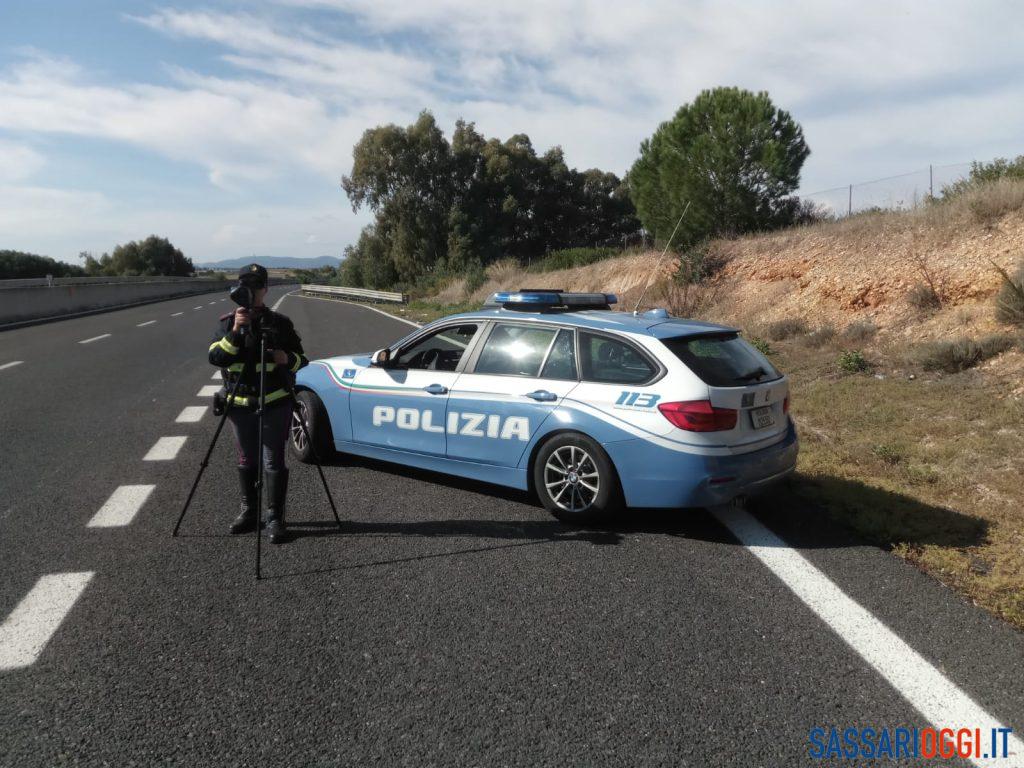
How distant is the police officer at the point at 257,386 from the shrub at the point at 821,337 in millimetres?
9803

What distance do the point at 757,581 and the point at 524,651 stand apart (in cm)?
156

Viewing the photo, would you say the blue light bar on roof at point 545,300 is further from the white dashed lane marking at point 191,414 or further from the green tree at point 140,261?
the green tree at point 140,261

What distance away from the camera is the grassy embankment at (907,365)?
17.7ft

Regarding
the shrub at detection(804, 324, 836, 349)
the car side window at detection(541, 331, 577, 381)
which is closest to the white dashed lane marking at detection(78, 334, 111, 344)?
the shrub at detection(804, 324, 836, 349)

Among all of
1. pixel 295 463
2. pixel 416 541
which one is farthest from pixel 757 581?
pixel 295 463

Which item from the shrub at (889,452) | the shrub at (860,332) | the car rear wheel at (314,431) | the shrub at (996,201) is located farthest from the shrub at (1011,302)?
the car rear wheel at (314,431)

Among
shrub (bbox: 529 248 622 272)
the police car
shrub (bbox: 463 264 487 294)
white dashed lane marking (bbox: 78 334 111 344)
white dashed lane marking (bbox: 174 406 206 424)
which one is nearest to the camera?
the police car

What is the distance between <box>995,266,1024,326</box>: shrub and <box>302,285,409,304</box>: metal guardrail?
3465cm

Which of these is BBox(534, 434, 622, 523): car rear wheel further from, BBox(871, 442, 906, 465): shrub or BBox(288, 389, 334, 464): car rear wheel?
BBox(871, 442, 906, 465): shrub

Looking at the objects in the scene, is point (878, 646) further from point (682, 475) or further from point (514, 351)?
point (514, 351)

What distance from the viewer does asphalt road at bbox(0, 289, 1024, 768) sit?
2.99m

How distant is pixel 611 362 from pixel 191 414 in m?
5.95

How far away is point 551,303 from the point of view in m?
6.38

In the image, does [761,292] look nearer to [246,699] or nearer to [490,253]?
[246,699]
